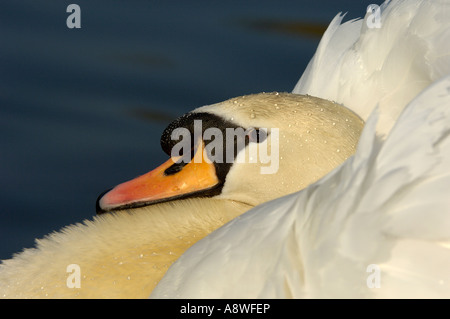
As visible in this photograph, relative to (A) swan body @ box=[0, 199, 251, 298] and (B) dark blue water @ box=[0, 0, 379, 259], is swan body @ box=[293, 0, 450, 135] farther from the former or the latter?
(B) dark blue water @ box=[0, 0, 379, 259]

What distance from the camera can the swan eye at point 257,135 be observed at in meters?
2.87

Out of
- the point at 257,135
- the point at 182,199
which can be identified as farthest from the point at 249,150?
the point at 182,199

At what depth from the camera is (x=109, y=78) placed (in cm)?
485

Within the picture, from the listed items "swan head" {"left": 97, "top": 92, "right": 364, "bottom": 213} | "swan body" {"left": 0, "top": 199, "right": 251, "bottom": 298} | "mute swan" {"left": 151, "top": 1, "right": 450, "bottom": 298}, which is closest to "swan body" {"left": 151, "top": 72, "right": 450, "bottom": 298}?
"mute swan" {"left": 151, "top": 1, "right": 450, "bottom": 298}

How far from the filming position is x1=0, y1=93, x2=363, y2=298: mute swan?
8.59ft

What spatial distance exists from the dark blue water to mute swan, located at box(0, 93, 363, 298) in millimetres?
1144

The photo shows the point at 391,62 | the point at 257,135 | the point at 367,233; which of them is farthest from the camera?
the point at 391,62

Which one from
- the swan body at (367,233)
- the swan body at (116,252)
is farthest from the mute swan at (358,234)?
the swan body at (116,252)

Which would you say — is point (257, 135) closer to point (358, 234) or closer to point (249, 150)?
point (249, 150)

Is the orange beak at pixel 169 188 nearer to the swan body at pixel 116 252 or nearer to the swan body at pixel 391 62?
the swan body at pixel 116 252

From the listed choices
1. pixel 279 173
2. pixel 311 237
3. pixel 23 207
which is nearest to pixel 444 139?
pixel 311 237

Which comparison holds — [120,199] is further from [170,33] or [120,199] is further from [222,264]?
[170,33]

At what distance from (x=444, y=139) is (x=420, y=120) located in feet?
0.23

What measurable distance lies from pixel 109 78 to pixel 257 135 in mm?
2111
